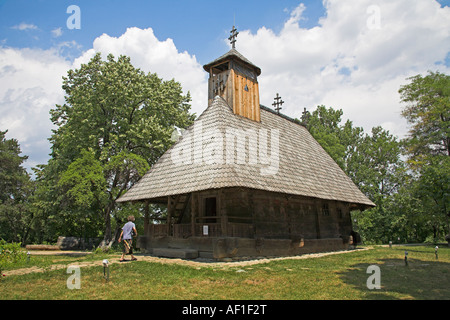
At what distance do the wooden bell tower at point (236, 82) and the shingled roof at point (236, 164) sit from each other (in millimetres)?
624

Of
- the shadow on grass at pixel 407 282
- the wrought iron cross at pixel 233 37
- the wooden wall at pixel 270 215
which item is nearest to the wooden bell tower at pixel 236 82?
the wrought iron cross at pixel 233 37

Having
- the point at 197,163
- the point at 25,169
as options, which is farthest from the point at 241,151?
the point at 25,169

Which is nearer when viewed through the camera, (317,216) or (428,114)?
(317,216)

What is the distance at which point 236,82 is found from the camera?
16828 millimetres

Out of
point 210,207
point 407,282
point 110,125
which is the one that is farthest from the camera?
point 110,125

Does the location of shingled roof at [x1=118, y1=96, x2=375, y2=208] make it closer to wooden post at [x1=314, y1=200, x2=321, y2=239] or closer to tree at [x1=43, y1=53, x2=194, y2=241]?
wooden post at [x1=314, y1=200, x2=321, y2=239]

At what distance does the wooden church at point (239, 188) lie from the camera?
1198cm

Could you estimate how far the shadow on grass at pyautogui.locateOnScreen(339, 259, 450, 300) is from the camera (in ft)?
19.3

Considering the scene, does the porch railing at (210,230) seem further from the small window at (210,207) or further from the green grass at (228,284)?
the green grass at (228,284)

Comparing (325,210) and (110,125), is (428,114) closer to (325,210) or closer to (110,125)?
(325,210)

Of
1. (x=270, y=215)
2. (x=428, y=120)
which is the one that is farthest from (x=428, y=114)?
(x=270, y=215)

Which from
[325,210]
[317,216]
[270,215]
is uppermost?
[325,210]

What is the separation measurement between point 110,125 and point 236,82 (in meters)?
9.54
